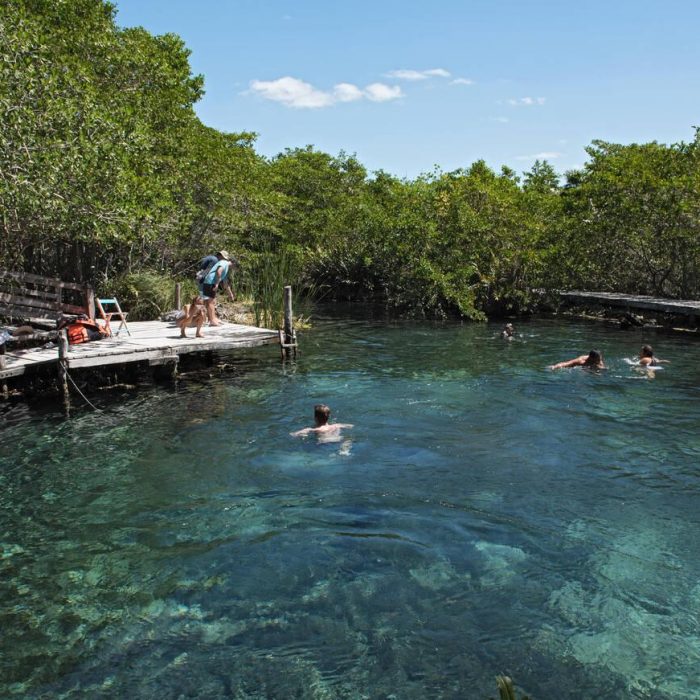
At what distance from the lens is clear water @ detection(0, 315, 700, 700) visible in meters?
5.81

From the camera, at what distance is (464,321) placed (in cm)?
3095

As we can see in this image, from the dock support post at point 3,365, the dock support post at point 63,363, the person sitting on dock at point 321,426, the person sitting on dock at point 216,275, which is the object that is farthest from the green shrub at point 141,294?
the person sitting on dock at point 321,426

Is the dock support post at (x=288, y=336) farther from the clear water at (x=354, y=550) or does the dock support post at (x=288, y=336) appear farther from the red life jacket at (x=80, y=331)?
the red life jacket at (x=80, y=331)

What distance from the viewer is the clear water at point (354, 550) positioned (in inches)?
229

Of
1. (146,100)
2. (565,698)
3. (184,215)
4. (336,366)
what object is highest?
(146,100)

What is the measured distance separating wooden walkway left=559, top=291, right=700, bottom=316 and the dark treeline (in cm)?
144

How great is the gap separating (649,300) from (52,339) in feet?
77.6

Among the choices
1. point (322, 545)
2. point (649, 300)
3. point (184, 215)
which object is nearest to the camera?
point (322, 545)

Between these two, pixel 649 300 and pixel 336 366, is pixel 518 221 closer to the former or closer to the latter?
pixel 649 300

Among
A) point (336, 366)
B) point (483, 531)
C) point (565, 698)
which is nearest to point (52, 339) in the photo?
point (336, 366)

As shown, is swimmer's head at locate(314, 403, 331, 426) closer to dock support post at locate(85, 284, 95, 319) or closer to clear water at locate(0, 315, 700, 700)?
clear water at locate(0, 315, 700, 700)

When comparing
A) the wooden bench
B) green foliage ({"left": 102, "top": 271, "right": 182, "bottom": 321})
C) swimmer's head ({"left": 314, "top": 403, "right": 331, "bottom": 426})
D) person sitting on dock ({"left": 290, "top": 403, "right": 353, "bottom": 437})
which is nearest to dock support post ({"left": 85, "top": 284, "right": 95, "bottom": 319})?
the wooden bench

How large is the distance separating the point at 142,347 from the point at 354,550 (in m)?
9.26

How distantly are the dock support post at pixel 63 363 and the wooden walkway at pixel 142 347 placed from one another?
0.51ft
